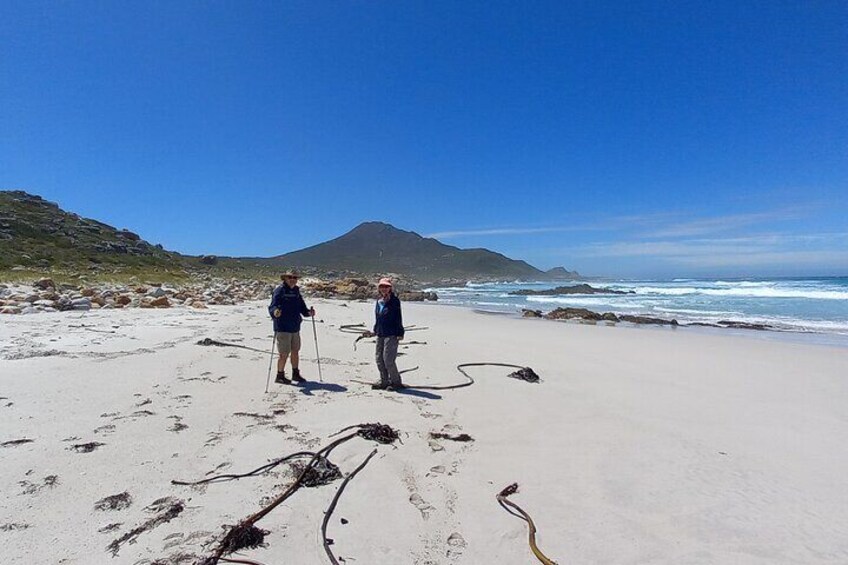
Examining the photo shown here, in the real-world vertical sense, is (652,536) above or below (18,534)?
below

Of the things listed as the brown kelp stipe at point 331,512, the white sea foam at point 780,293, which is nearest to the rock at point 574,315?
the brown kelp stipe at point 331,512

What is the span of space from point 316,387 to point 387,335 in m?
1.48

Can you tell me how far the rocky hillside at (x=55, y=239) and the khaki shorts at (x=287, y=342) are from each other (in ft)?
92.5

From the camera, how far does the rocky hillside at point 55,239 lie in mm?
31141

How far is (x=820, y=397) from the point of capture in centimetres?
771

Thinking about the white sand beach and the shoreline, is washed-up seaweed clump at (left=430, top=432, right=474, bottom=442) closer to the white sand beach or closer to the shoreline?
the white sand beach

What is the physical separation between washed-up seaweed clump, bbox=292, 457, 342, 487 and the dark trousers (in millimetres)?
3396

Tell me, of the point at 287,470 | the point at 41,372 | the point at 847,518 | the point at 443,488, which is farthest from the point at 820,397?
the point at 41,372

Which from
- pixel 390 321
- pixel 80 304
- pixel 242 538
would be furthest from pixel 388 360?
pixel 80 304

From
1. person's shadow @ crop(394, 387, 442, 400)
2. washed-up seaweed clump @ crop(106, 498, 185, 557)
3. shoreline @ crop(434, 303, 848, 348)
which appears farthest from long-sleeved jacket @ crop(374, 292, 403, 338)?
shoreline @ crop(434, 303, 848, 348)

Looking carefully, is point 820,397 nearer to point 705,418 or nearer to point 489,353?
point 705,418

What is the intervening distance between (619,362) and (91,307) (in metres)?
16.4

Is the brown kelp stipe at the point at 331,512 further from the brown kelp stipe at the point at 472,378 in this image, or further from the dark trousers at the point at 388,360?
the brown kelp stipe at the point at 472,378

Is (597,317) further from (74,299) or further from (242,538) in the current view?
(242,538)
